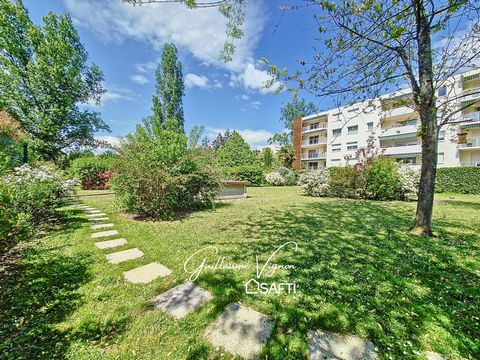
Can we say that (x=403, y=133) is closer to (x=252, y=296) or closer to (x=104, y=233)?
(x=252, y=296)

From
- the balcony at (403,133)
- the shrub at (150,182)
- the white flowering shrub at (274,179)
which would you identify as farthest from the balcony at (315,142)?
the shrub at (150,182)

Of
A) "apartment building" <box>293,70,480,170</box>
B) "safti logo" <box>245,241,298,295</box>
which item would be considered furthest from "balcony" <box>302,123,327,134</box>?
"safti logo" <box>245,241,298,295</box>

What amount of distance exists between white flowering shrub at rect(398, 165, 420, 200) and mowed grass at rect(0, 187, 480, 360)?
617 cm

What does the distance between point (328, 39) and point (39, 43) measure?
1852cm

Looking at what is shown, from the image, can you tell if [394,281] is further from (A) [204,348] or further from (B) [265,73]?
(B) [265,73]

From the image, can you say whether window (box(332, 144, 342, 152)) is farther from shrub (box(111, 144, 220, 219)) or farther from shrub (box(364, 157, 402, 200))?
shrub (box(111, 144, 220, 219))

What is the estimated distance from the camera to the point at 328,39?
136 inches

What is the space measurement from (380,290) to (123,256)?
3.68 meters

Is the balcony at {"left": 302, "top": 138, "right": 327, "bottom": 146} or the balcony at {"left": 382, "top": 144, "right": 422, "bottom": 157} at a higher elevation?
the balcony at {"left": 302, "top": 138, "right": 327, "bottom": 146}

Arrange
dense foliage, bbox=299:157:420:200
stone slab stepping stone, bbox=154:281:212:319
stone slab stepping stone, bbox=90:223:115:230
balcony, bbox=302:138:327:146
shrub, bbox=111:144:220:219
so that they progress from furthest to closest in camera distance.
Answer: balcony, bbox=302:138:327:146 < dense foliage, bbox=299:157:420:200 < shrub, bbox=111:144:220:219 < stone slab stepping stone, bbox=90:223:115:230 < stone slab stepping stone, bbox=154:281:212:319

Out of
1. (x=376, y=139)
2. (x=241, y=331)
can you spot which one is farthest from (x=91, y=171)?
(x=376, y=139)

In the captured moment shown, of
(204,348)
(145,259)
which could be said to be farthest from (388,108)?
(145,259)

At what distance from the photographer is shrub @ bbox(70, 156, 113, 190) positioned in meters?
12.7

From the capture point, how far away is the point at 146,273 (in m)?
2.70
